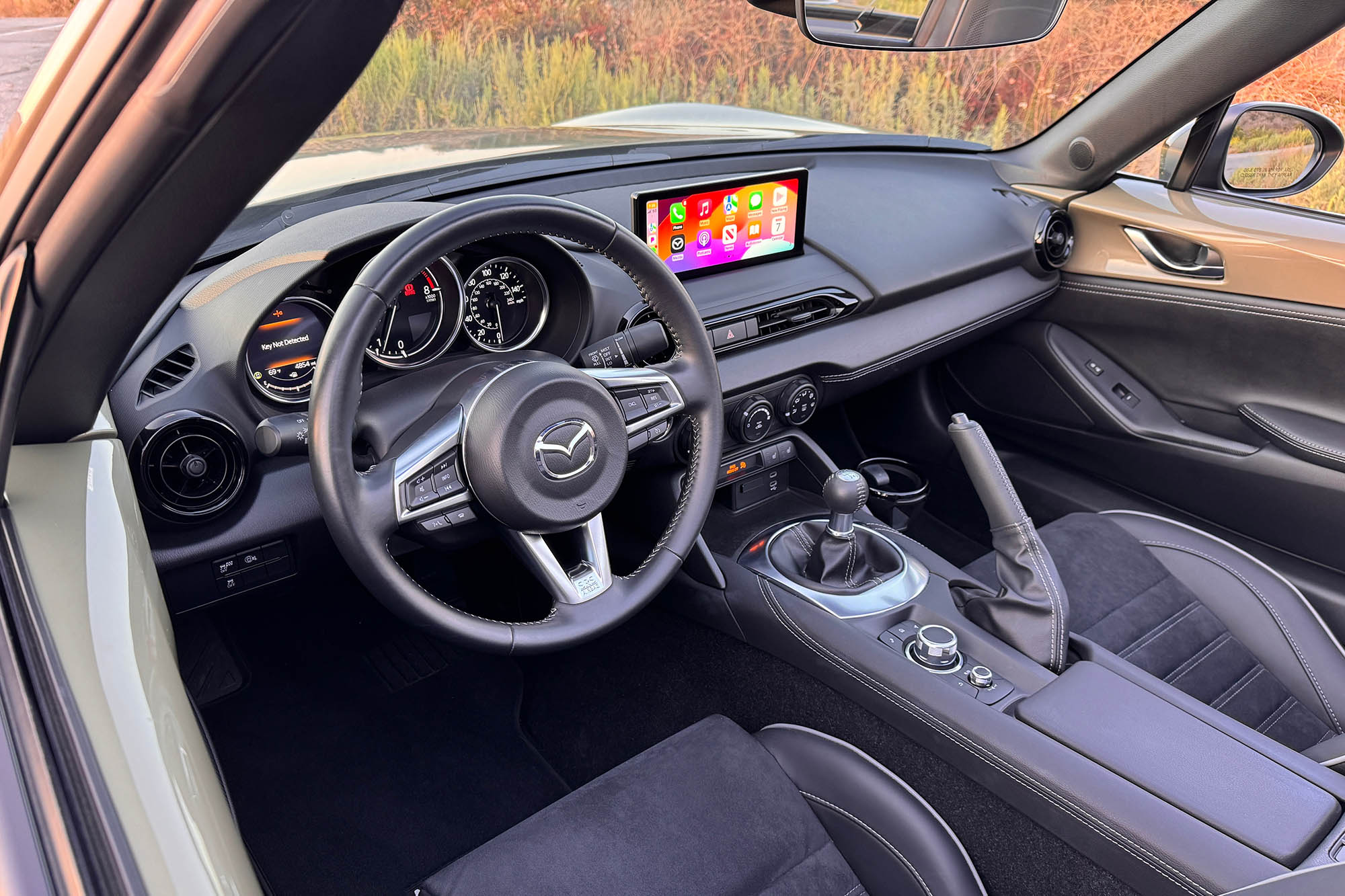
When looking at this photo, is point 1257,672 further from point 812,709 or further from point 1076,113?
point 1076,113

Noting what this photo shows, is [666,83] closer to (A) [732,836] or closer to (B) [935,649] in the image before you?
(B) [935,649]

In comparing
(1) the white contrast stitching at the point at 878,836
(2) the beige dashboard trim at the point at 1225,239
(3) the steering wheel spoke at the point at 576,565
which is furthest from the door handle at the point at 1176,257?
(3) the steering wheel spoke at the point at 576,565

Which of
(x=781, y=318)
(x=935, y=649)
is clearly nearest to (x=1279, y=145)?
(x=781, y=318)

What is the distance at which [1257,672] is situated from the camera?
1789 mm

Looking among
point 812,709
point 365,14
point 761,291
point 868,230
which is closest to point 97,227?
point 365,14

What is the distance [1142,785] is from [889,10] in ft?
4.16

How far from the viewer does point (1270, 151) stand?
2475 millimetres

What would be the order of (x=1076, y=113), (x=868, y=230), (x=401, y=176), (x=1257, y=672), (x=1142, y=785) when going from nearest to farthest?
1. (x=1142, y=785)
2. (x=1257, y=672)
3. (x=401, y=176)
4. (x=868, y=230)
5. (x=1076, y=113)

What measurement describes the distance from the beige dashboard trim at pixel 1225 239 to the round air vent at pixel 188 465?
7.08 ft

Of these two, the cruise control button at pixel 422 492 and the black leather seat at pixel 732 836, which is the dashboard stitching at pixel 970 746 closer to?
the black leather seat at pixel 732 836

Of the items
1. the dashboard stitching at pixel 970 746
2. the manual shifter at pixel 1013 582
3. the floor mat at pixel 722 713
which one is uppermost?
the manual shifter at pixel 1013 582

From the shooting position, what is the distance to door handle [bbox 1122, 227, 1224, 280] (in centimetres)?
237

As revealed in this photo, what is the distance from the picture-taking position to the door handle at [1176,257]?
2365mm

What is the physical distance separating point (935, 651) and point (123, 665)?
3.90 feet
